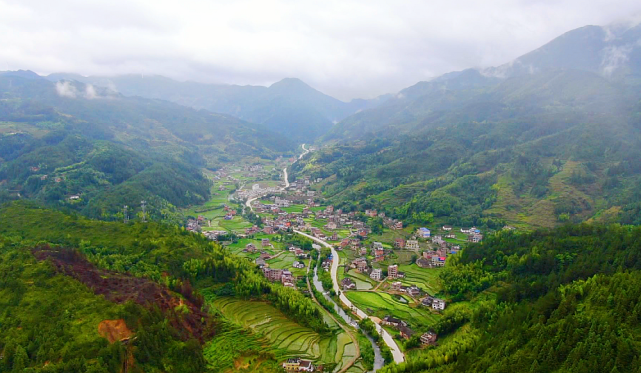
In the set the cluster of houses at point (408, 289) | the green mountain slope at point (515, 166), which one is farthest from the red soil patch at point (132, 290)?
the green mountain slope at point (515, 166)

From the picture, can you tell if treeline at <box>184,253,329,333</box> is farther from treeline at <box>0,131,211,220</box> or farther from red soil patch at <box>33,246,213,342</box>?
treeline at <box>0,131,211,220</box>

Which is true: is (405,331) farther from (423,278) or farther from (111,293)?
(111,293)

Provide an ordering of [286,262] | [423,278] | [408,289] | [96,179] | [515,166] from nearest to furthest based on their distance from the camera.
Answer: [408,289] < [423,278] < [286,262] < [96,179] < [515,166]

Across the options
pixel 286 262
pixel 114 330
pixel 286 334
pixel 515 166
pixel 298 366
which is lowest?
pixel 286 262

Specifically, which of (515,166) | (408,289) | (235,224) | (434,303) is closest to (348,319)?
(434,303)

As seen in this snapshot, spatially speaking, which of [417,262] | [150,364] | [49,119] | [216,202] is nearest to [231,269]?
[150,364]

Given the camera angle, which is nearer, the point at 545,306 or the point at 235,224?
the point at 545,306

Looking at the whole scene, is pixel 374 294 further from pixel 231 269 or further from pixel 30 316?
pixel 30 316

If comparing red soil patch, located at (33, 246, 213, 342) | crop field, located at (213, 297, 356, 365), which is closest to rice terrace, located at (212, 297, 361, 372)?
crop field, located at (213, 297, 356, 365)
